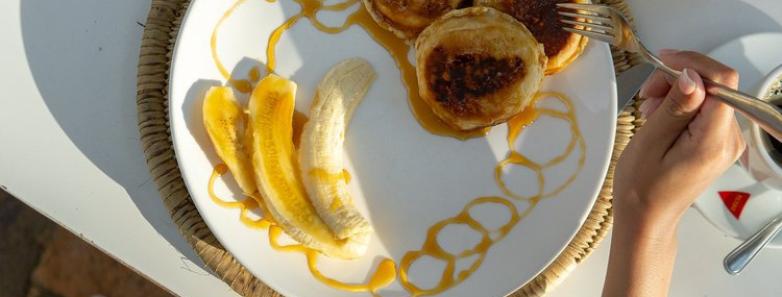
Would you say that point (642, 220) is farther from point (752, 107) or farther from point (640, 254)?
point (752, 107)

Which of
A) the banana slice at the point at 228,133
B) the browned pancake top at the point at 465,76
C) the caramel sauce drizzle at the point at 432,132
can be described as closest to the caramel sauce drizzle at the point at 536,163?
the caramel sauce drizzle at the point at 432,132

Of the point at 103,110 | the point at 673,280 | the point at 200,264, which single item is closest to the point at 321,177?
the point at 200,264

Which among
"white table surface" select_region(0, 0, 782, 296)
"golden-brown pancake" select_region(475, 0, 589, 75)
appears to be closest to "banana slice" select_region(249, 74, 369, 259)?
"white table surface" select_region(0, 0, 782, 296)

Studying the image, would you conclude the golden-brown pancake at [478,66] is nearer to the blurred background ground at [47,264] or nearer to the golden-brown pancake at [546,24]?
the golden-brown pancake at [546,24]

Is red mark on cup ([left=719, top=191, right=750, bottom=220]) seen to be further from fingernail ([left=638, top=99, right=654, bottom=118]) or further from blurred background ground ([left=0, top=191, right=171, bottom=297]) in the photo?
blurred background ground ([left=0, top=191, right=171, bottom=297])

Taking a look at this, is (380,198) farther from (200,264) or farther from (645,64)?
Result: (645,64)

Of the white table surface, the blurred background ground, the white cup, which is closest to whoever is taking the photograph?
the white cup
